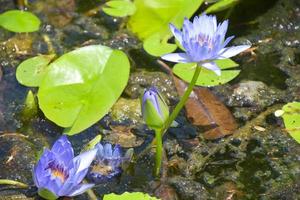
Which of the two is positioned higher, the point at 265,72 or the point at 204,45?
the point at 204,45

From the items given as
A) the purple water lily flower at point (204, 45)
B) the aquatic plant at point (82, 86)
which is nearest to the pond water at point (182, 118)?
the aquatic plant at point (82, 86)

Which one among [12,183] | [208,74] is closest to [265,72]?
[208,74]

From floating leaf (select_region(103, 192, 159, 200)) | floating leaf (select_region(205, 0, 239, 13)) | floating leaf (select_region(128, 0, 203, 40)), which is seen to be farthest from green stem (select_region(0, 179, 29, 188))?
floating leaf (select_region(205, 0, 239, 13))

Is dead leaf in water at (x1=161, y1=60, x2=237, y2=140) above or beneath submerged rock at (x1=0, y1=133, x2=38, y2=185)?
above

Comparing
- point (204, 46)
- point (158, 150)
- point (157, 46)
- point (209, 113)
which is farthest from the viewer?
point (157, 46)

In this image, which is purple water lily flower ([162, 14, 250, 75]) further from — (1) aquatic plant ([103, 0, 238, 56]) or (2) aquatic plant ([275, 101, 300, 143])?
(1) aquatic plant ([103, 0, 238, 56])

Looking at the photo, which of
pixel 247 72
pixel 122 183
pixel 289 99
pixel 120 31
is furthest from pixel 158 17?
pixel 122 183

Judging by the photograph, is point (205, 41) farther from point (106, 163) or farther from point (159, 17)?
point (159, 17)
